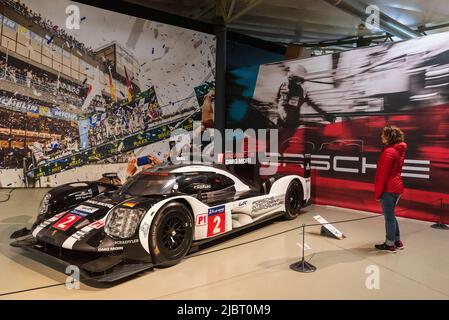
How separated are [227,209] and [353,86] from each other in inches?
142

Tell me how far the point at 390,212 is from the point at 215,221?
191cm

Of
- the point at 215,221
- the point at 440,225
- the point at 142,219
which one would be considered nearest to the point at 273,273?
the point at 215,221

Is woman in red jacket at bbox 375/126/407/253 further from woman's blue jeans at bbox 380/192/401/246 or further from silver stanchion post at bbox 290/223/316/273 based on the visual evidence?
silver stanchion post at bbox 290/223/316/273

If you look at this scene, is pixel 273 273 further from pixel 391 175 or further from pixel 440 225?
pixel 440 225

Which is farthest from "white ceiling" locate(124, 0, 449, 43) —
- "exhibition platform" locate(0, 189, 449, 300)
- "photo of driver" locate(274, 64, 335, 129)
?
"exhibition platform" locate(0, 189, 449, 300)

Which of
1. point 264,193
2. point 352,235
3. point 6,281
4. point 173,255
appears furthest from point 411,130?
point 6,281

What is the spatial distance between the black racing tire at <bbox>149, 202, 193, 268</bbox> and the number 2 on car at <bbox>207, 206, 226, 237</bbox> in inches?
10.7

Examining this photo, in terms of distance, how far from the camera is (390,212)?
→ 3660 mm

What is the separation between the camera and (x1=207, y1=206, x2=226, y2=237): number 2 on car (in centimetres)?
358

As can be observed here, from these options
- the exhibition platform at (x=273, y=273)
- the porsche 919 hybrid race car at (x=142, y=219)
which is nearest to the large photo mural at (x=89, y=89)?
the exhibition platform at (x=273, y=273)

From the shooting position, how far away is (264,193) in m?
4.62

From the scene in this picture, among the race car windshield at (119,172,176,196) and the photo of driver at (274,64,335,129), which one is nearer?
the race car windshield at (119,172,176,196)

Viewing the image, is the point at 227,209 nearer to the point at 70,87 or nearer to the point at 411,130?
the point at 411,130
